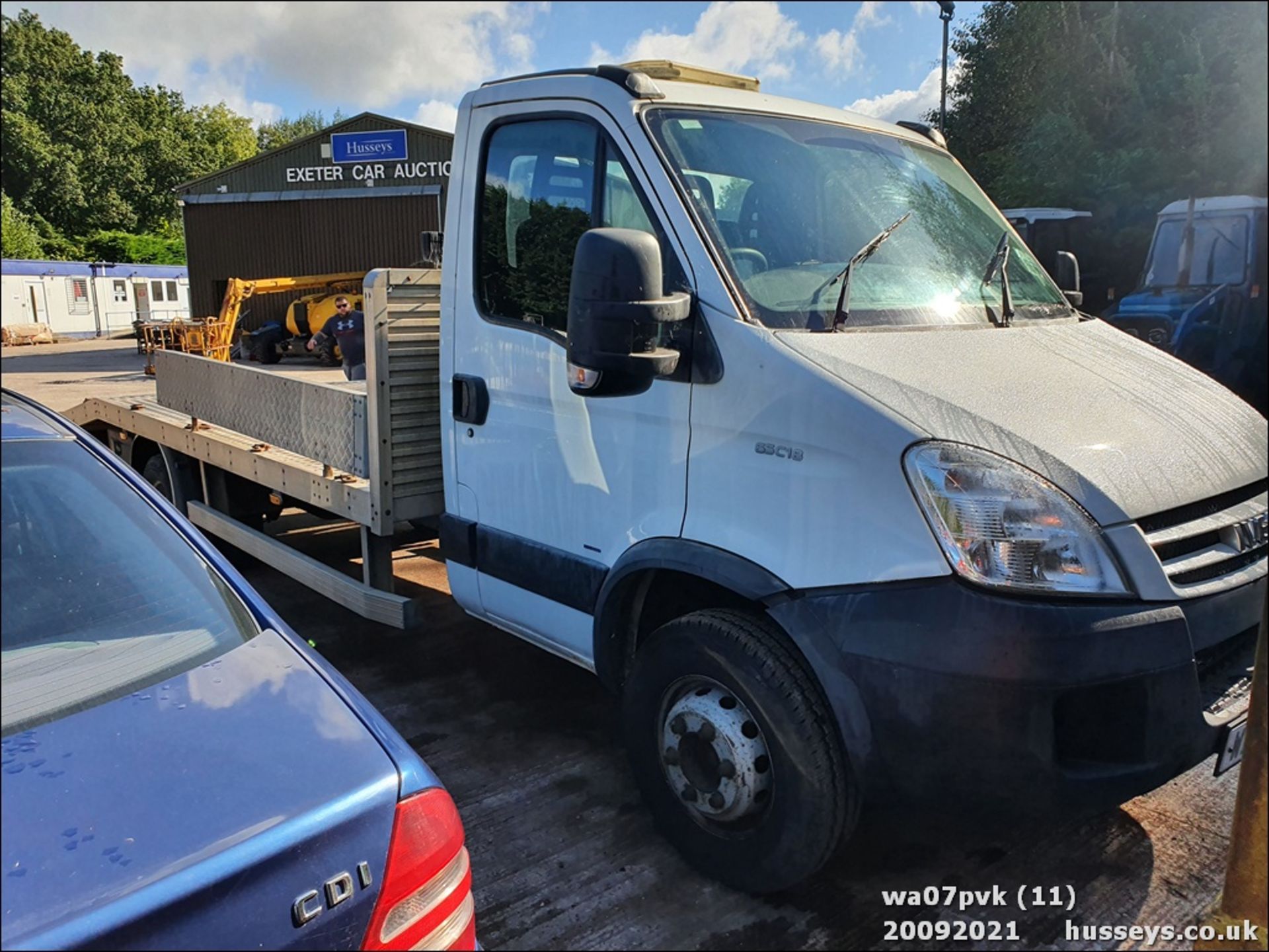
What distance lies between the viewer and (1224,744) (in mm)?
2363

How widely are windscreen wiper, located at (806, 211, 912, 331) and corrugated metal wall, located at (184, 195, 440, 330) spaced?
70.3ft

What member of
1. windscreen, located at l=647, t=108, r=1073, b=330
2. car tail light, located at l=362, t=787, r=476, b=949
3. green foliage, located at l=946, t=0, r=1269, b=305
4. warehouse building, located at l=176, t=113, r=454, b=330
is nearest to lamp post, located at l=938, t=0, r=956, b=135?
green foliage, located at l=946, t=0, r=1269, b=305

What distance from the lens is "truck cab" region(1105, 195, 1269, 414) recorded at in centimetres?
471

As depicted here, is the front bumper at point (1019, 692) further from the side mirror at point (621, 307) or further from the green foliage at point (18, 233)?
the green foliage at point (18, 233)

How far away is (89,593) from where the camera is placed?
6.95 feet

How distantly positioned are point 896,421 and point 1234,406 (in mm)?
1348

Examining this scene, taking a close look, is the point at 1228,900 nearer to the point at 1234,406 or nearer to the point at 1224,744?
the point at 1224,744

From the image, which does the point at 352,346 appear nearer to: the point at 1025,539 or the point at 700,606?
the point at 700,606

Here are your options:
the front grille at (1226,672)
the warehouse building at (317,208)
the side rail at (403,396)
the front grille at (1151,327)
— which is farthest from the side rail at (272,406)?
the warehouse building at (317,208)

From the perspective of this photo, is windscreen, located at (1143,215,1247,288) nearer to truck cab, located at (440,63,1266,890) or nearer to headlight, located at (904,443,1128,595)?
truck cab, located at (440,63,1266,890)

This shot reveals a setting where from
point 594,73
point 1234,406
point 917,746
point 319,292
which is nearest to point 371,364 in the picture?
point 594,73

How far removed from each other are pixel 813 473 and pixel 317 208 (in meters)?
25.0

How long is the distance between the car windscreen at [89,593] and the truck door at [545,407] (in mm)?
1250

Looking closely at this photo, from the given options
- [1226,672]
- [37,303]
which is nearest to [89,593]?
[37,303]
